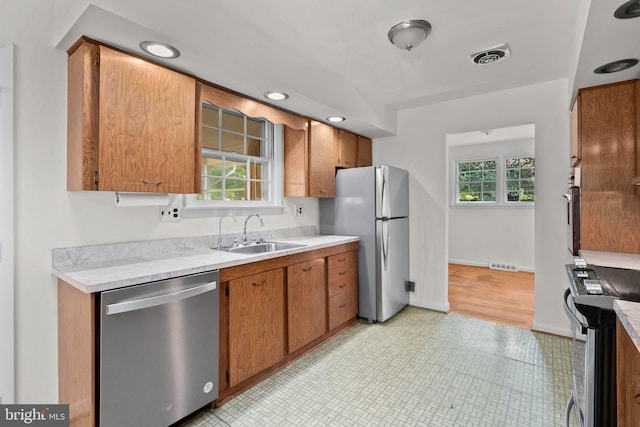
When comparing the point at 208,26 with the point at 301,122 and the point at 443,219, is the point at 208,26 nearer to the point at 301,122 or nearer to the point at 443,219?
the point at 301,122

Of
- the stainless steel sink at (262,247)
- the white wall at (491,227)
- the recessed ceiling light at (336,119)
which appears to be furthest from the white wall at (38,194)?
the white wall at (491,227)

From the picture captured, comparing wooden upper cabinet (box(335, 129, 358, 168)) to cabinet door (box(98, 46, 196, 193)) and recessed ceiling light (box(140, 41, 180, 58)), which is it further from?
recessed ceiling light (box(140, 41, 180, 58))

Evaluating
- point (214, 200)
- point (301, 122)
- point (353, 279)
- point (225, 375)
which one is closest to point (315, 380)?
point (225, 375)

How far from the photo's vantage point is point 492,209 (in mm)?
5984

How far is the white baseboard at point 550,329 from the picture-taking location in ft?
9.69

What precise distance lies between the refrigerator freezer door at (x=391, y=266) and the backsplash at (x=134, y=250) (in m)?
1.44

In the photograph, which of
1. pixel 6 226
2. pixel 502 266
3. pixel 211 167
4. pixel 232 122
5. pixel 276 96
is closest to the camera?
pixel 6 226

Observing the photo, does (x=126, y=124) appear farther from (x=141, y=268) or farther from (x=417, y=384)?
(x=417, y=384)

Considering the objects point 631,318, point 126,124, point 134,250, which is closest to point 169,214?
point 134,250

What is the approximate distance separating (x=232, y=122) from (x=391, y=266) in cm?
218

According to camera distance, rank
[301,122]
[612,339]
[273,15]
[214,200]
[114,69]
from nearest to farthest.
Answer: [612,339] < [114,69] < [273,15] < [214,200] < [301,122]

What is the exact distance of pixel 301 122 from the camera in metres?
3.16

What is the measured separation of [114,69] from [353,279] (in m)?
2.62

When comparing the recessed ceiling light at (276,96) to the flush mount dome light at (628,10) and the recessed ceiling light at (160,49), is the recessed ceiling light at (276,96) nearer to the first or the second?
the recessed ceiling light at (160,49)
